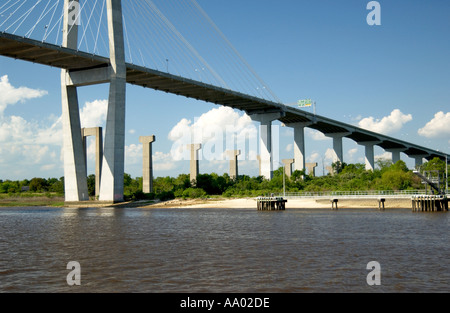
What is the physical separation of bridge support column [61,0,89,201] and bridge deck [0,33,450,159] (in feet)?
10.2

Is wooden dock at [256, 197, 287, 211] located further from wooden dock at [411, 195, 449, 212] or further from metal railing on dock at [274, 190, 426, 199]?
wooden dock at [411, 195, 449, 212]

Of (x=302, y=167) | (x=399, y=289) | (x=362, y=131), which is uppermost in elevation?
(x=362, y=131)

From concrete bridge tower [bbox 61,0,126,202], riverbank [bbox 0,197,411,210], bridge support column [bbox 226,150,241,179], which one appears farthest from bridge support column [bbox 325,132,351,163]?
concrete bridge tower [bbox 61,0,126,202]

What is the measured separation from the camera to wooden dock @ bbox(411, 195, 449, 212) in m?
49.3

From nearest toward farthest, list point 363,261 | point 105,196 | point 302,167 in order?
1. point 363,261
2. point 105,196
3. point 302,167

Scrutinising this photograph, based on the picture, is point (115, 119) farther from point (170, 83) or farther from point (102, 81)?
point (170, 83)

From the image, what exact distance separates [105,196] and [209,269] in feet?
140

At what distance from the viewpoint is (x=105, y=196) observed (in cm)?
5638

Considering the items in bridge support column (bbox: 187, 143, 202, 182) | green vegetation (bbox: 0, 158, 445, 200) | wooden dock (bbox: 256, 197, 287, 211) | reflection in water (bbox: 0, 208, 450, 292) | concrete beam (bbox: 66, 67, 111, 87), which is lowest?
reflection in water (bbox: 0, 208, 450, 292)

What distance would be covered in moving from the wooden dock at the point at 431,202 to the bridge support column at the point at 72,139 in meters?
36.3

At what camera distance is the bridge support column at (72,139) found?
5706cm

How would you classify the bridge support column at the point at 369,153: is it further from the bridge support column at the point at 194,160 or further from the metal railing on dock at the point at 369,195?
the metal railing on dock at the point at 369,195
